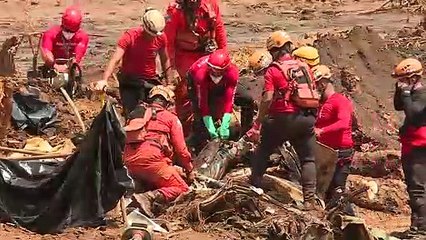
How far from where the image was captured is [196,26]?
1281cm

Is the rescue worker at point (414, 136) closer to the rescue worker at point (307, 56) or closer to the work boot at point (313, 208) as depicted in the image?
the work boot at point (313, 208)

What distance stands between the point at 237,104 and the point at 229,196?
2.94m

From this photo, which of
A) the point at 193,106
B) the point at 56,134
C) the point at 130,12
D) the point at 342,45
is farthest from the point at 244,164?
the point at 130,12

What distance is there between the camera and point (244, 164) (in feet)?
39.9

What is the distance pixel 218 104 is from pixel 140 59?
3.50 ft

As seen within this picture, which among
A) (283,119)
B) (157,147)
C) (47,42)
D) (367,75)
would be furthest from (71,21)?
(367,75)

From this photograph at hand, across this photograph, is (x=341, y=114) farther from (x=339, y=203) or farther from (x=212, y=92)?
(x=212, y=92)

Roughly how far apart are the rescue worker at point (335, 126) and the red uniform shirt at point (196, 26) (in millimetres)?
1700

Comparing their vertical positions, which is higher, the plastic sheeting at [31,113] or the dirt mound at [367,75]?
the plastic sheeting at [31,113]

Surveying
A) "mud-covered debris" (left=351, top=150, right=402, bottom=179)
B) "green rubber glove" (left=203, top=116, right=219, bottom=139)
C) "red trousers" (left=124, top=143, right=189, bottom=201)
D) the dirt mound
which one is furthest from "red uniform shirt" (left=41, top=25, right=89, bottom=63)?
"red trousers" (left=124, top=143, right=189, bottom=201)

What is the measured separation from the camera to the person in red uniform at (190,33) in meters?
12.8

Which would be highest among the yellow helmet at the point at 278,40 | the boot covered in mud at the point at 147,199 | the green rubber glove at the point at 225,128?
the yellow helmet at the point at 278,40

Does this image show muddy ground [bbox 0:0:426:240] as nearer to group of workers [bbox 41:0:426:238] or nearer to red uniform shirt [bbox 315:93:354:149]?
group of workers [bbox 41:0:426:238]

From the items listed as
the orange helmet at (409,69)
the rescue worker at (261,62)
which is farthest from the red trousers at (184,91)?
the orange helmet at (409,69)
